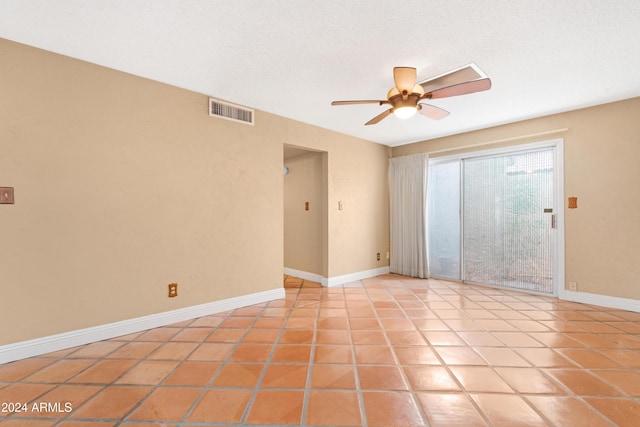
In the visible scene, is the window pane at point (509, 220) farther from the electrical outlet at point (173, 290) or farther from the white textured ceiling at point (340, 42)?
the electrical outlet at point (173, 290)

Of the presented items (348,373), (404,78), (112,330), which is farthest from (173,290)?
(404,78)

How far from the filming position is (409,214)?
505cm

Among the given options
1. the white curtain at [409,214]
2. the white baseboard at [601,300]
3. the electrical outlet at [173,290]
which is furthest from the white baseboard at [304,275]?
the white baseboard at [601,300]

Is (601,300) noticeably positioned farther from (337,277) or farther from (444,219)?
(337,277)

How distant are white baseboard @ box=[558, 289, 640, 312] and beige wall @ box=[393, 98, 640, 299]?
0.17 feet

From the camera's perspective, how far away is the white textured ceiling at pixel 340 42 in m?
1.80

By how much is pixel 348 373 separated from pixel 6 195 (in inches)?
114

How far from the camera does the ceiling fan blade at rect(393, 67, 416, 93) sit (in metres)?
2.16

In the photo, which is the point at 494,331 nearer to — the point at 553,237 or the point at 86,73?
the point at 553,237

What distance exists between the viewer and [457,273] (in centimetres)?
466

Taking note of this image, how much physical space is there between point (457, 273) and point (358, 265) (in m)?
1.67

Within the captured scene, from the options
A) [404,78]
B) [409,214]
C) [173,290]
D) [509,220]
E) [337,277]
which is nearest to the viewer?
[404,78]

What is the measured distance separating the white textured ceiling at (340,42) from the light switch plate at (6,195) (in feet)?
3.80

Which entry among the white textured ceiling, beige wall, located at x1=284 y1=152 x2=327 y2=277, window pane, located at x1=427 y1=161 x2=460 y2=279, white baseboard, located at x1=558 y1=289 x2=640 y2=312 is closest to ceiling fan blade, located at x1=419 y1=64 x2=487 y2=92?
the white textured ceiling
